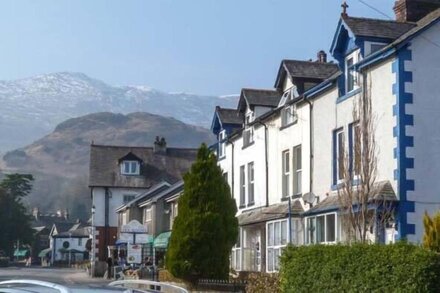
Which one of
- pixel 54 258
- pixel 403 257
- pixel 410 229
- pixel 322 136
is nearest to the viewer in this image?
pixel 403 257

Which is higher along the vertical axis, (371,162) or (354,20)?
(354,20)

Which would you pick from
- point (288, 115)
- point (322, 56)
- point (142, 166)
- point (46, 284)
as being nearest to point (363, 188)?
point (288, 115)

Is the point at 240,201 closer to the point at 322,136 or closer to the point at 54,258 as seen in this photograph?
the point at 322,136

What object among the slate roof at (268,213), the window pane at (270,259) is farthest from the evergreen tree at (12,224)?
the window pane at (270,259)

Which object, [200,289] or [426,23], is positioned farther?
[200,289]

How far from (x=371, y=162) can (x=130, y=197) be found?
53536 mm

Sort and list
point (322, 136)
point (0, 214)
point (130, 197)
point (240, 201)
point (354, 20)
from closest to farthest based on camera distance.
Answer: point (354, 20), point (322, 136), point (240, 201), point (130, 197), point (0, 214)

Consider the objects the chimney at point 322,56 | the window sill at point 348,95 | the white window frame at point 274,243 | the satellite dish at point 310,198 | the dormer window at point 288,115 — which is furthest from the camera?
the chimney at point 322,56

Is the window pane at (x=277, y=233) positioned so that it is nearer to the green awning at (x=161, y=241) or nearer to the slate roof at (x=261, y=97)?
the slate roof at (x=261, y=97)

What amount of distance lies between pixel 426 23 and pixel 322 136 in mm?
5892

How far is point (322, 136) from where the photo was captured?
29.5 metres

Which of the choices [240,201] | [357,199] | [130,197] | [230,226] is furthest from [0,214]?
[357,199]

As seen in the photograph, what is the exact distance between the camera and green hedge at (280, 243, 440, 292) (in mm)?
16672

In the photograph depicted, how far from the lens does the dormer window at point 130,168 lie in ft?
251
